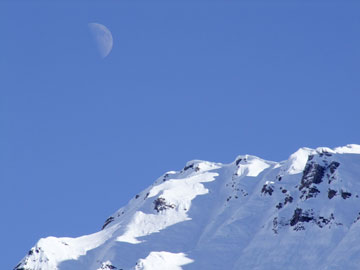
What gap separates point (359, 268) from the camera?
18712 centimetres

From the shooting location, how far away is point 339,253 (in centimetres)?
19438

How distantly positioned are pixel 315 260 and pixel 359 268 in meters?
13.4

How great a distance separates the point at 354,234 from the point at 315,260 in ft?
30.6

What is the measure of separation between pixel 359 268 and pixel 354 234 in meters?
12.0

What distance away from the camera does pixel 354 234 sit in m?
198

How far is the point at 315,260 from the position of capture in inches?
7825

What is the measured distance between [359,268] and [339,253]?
7.95 m
